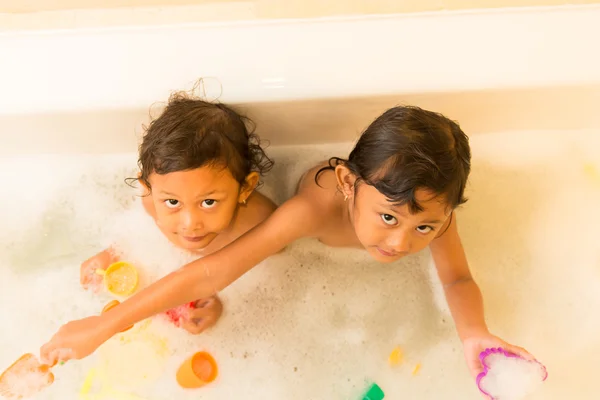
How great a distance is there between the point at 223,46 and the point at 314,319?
0.66 m

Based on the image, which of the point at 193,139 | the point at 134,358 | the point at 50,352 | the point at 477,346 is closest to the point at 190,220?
the point at 193,139

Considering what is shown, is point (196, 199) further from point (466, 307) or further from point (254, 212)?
point (466, 307)

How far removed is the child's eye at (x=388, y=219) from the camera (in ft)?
2.82

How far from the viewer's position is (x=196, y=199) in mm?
920

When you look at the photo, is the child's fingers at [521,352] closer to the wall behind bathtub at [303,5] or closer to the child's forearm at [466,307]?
the child's forearm at [466,307]

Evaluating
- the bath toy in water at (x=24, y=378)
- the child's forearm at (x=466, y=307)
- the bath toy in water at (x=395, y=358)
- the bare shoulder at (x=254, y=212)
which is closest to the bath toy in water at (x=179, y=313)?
the bath toy in water at (x=24, y=378)

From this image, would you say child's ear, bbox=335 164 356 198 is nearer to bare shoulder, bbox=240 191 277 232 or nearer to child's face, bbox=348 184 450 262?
child's face, bbox=348 184 450 262

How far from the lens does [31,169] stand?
1.27m

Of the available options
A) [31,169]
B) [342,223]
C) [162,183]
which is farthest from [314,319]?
[31,169]

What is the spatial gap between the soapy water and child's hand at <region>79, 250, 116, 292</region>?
0.02 m

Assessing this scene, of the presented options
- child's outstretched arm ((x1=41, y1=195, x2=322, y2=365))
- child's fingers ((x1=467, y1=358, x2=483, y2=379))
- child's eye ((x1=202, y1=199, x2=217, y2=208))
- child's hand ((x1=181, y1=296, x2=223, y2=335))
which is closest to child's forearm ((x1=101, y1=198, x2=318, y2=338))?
child's outstretched arm ((x1=41, y1=195, x2=322, y2=365))

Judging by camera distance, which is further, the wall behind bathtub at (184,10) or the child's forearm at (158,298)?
the wall behind bathtub at (184,10)

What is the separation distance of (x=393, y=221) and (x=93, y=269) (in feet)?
2.51

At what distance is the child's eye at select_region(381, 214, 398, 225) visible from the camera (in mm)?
860
